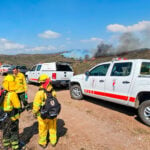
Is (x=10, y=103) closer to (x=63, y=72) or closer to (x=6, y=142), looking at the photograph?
(x=6, y=142)

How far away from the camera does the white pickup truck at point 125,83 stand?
4.11 m

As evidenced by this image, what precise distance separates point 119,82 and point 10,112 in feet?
11.6

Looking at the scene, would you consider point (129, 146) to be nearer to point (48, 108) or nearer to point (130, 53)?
point (48, 108)

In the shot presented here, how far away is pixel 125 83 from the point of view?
454 centimetres

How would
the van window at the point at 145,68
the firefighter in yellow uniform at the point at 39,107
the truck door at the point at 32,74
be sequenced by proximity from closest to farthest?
the firefighter in yellow uniform at the point at 39,107, the van window at the point at 145,68, the truck door at the point at 32,74

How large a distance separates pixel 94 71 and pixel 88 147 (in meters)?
3.46

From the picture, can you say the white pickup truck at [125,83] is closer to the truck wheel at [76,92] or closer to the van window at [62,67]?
the truck wheel at [76,92]

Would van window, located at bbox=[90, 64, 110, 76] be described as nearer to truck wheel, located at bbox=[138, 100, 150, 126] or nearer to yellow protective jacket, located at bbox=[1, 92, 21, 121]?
truck wheel, located at bbox=[138, 100, 150, 126]

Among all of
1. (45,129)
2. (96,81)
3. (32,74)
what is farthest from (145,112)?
(32,74)

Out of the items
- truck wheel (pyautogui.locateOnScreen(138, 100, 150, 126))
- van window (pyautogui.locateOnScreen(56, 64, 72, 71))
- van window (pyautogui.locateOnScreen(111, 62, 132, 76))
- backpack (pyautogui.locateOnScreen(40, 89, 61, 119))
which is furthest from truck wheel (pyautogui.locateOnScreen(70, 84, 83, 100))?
backpack (pyautogui.locateOnScreen(40, 89, 61, 119))

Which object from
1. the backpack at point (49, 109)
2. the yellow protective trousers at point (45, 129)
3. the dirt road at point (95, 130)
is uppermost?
the backpack at point (49, 109)

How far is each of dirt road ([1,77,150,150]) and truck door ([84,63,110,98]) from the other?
734 millimetres

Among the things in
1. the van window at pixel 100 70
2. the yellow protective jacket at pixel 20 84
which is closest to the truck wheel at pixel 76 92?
the van window at pixel 100 70

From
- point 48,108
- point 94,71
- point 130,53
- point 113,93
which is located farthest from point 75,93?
point 130,53
